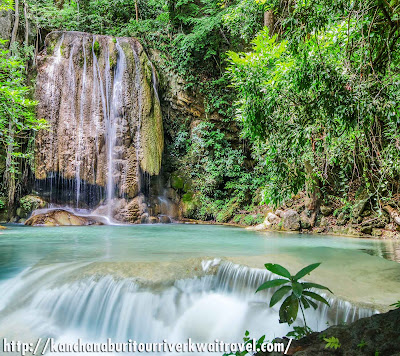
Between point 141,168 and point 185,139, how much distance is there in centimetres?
325

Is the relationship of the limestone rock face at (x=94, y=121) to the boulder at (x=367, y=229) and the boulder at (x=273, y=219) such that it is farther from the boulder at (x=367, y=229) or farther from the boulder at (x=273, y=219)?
the boulder at (x=367, y=229)

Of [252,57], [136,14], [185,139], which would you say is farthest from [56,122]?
[252,57]

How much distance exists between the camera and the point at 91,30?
17766 mm

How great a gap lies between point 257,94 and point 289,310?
10.8 ft

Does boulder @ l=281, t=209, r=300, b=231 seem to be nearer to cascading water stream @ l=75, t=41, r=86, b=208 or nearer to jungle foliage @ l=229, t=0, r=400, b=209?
jungle foliage @ l=229, t=0, r=400, b=209

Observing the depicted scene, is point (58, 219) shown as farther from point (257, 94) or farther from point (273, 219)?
point (257, 94)

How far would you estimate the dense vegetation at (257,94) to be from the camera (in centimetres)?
310

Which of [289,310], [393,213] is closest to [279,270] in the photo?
[289,310]

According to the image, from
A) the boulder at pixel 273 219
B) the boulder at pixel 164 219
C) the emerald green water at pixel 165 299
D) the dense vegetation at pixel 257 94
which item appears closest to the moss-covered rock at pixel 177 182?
the dense vegetation at pixel 257 94

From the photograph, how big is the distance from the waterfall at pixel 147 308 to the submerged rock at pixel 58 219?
8.26 metres

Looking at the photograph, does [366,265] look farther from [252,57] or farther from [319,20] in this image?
[252,57]

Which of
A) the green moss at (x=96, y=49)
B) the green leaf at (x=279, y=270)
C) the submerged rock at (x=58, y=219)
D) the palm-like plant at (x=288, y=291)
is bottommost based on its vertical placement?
the submerged rock at (x=58, y=219)

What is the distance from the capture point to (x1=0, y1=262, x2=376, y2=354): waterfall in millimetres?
3338

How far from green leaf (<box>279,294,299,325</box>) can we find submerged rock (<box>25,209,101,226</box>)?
11.7 metres
